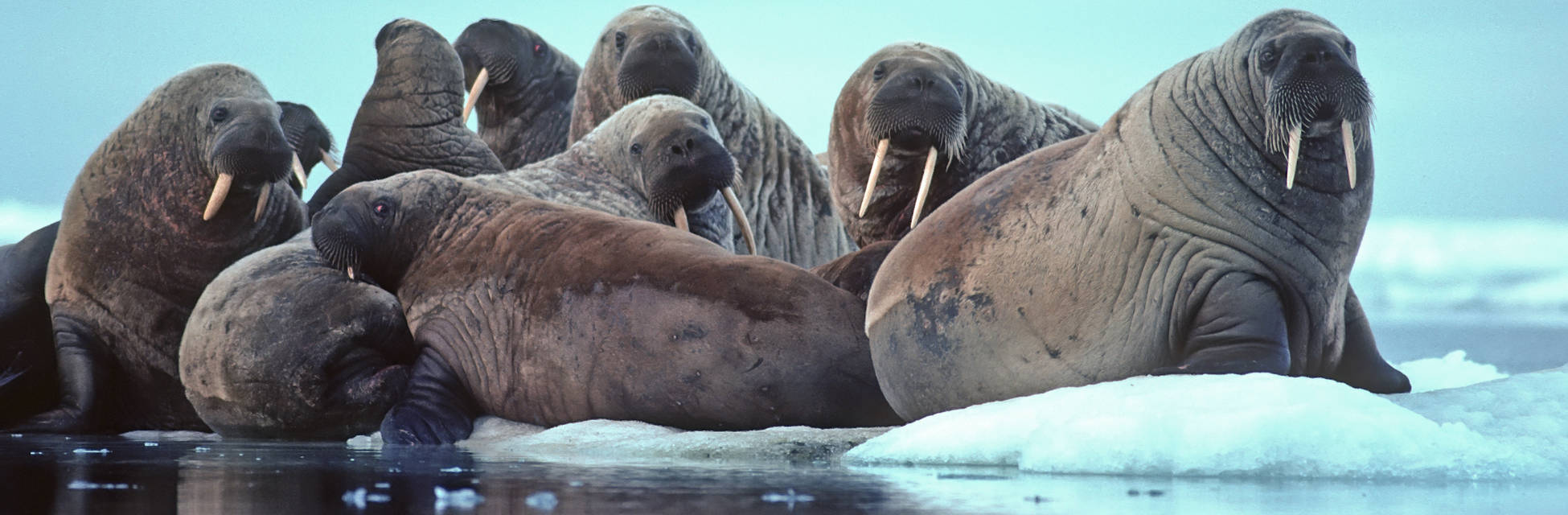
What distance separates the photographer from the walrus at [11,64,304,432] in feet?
25.0

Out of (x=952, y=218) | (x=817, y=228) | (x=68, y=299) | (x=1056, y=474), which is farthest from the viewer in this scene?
(x=817, y=228)

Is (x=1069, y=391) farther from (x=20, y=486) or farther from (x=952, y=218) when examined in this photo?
(x=20, y=486)

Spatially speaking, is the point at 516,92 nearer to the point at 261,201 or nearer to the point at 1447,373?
the point at 261,201

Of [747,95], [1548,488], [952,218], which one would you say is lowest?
[1548,488]

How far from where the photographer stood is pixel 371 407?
6.37m

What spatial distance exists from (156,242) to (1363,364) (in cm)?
531

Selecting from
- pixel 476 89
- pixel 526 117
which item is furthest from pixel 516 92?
pixel 476 89

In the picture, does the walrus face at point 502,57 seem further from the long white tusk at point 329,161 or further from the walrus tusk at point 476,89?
the long white tusk at point 329,161

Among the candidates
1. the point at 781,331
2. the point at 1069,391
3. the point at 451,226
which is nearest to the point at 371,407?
the point at 451,226

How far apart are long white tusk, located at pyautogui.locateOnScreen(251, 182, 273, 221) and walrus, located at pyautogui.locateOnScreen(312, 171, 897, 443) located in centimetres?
102

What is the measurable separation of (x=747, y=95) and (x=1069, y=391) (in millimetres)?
5517

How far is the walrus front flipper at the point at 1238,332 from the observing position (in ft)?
14.8

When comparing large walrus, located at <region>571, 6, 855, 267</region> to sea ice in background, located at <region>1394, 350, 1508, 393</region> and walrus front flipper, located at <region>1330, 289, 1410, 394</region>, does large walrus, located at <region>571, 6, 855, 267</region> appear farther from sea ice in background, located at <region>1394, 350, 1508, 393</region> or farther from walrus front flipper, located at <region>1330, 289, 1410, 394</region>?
walrus front flipper, located at <region>1330, 289, 1410, 394</region>

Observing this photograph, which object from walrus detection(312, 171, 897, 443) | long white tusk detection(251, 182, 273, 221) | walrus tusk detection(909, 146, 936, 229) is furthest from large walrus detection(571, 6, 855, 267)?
walrus detection(312, 171, 897, 443)
